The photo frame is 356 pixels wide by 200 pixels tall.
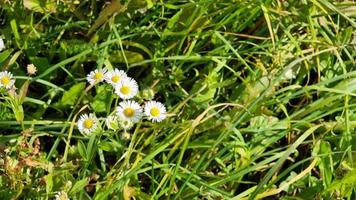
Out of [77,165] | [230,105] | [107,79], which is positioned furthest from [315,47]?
[77,165]

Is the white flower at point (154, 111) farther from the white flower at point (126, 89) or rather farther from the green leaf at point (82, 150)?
the green leaf at point (82, 150)

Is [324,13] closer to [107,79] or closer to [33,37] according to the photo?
[107,79]

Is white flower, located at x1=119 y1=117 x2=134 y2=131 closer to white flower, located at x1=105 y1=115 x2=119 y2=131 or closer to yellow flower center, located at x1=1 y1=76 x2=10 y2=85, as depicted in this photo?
white flower, located at x1=105 y1=115 x2=119 y2=131

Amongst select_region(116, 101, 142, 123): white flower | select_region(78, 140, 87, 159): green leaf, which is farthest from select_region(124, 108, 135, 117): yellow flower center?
select_region(78, 140, 87, 159): green leaf

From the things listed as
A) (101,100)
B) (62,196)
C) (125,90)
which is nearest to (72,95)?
(101,100)

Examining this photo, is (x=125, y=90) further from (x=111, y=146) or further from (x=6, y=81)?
(x=6, y=81)

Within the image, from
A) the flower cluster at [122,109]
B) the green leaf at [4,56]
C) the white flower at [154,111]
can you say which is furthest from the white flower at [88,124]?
the green leaf at [4,56]
